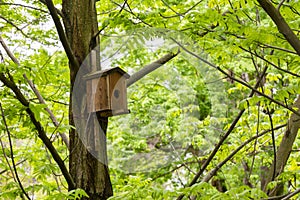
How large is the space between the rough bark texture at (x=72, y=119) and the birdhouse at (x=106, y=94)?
5.3 inches

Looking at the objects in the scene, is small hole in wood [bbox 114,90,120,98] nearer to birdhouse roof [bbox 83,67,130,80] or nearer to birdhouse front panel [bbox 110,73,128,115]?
birdhouse front panel [bbox 110,73,128,115]

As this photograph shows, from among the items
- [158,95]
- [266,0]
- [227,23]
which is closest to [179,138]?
[158,95]

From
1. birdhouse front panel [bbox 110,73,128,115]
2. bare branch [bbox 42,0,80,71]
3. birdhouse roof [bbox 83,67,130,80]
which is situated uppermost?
bare branch [bbox 42,0,80,71]

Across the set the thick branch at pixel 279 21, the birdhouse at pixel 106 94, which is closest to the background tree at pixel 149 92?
the thick branch at pixel 279 21

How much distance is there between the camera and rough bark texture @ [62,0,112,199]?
6.78ft

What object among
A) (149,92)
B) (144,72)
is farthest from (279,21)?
(149,92)

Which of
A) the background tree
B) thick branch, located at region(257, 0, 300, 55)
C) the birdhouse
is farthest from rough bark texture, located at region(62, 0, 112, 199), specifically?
thick branch, located at region(257, 0, 300, 55)

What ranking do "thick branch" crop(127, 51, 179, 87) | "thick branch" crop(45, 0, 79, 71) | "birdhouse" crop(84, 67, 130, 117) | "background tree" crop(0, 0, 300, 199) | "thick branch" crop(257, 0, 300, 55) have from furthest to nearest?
"thick branch" crop(127, 51, 179, 87) → "birdhouse" crop(84, 67, 130, 117) → "background tree" crop(0, 0, 300, 199) → "thick branch" crop(45, 0, 79, 71) → "thick branch" crop(257, 0, 300, 55)

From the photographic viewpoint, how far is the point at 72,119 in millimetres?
2170

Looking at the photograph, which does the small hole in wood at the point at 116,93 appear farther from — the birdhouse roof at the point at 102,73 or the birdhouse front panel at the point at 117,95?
the birdhouse roof at the point at 102,73

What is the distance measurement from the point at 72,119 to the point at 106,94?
0.88ft

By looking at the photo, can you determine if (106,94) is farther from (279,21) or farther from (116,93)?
(279,21)

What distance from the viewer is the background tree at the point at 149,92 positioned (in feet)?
5.60

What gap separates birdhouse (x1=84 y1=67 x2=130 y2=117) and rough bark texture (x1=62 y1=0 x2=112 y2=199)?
13 cm
